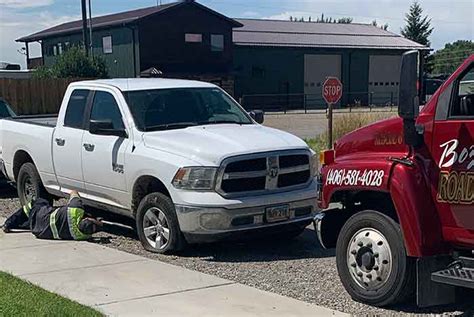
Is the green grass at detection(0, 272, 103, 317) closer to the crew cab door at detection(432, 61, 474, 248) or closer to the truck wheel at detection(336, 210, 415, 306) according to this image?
the truck wheel at detection(336, 210, 415, 306)

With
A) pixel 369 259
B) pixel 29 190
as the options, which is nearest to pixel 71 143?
pixel 29 190

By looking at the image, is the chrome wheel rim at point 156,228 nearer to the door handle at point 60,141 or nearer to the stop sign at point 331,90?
the door handle at point 60,141

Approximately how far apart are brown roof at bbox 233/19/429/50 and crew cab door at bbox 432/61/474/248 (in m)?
47.6

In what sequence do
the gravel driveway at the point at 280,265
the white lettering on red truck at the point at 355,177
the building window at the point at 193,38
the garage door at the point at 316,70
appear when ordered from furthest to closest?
the garage door at the point at 316,70, the building window at the point at 193,38, the gravel driveway at the point at 280,265, the white lettering on red truck at the point at 355,177

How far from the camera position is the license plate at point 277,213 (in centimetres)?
804

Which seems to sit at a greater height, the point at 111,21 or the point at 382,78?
the point at 111,21

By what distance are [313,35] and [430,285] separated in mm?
53569

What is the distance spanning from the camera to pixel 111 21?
168 feet

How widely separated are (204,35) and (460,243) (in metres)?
45.6

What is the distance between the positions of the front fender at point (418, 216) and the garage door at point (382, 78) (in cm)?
5222

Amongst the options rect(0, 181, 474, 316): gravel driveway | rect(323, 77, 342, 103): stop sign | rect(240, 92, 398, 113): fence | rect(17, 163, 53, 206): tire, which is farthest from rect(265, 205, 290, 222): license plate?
rect(240, 92, 398, 113): fence

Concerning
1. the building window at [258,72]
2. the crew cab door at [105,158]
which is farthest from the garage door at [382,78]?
the crew cab door at [105,158]

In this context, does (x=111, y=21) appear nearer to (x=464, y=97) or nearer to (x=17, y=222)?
(x=17, y=222)

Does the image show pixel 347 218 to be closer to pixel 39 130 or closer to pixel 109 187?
pixel 109 187
